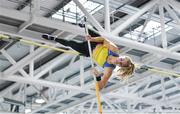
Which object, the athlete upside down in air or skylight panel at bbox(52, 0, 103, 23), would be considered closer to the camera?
the athlete upside down in air

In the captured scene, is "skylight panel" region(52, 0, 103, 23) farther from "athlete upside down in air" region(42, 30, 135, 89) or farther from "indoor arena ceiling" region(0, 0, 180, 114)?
"athlete upside down in air" region(42, 30, 135, 89)

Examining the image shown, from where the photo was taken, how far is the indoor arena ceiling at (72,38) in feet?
34.3

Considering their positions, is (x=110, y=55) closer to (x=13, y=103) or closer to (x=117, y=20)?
(x=117, y=20)

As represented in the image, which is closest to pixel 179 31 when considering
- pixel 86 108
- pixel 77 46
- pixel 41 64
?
pixel 41 64

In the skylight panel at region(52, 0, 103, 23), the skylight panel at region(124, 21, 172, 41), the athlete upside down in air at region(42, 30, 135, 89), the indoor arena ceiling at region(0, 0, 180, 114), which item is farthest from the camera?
the skylight panel at region(124, 21, 172, 41)

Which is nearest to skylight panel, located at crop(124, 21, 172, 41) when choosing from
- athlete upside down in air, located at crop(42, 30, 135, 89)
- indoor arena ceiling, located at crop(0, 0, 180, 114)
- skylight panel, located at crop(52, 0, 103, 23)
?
indoor arena ceiling, located at crop(0, 0, 180, 114)

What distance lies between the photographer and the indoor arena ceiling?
34.3 ft

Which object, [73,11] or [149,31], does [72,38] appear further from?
[149,31]

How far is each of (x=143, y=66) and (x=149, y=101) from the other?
5.22 m

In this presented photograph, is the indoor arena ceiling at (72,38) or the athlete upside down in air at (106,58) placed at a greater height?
the indoor arena ceiling at (72,38)

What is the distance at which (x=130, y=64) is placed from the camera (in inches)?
272

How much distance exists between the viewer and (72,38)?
41.0ft

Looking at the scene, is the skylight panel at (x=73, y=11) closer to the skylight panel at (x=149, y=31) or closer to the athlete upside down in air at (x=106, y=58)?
the skylight panel at (x=149, y=31)

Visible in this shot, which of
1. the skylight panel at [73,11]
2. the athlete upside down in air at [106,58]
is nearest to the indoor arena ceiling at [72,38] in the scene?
the skylight panel at [73,11]
